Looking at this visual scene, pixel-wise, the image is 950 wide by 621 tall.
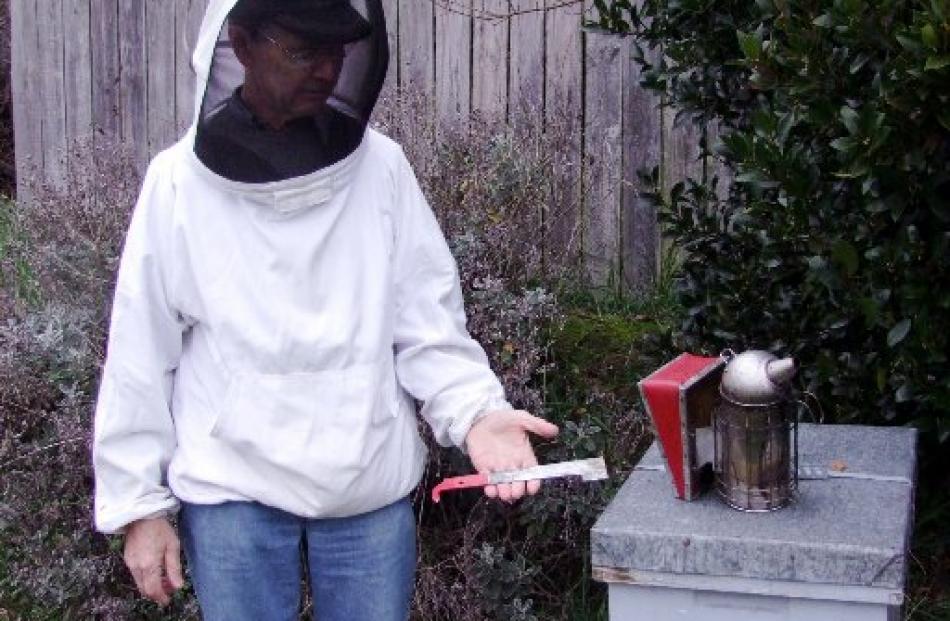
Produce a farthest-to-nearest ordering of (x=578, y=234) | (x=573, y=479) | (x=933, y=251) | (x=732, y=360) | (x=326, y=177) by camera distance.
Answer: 1. (x=578, y=234)
2. (x=573, y=479)
3. (x=933, y=251)
4. (x=732, y=360)
5. (x=326, y=177)

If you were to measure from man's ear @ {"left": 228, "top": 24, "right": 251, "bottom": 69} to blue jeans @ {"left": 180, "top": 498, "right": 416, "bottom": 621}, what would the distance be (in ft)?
2.68

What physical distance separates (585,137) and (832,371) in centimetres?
229

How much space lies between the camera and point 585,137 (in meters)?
5.63

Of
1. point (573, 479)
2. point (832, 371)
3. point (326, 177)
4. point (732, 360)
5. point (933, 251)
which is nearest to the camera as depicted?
point (326, 177)

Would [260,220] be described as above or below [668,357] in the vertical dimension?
above

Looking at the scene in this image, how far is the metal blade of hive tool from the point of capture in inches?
92.9

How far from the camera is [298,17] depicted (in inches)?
96.3

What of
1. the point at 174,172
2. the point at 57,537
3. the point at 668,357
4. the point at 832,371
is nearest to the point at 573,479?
the point at 668,357

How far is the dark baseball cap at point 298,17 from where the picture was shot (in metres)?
2.44

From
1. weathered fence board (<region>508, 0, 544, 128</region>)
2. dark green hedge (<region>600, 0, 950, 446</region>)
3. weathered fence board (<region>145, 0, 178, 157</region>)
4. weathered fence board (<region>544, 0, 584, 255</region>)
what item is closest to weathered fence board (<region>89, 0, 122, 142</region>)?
weathered fence board (<region>145, 0, 178, 157</region>)

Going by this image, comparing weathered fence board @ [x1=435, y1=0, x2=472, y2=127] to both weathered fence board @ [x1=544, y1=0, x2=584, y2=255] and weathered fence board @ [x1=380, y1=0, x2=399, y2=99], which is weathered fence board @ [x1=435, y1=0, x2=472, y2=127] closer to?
weathered fence board @ [x1=380, y1=0, x2=399, y2=99]

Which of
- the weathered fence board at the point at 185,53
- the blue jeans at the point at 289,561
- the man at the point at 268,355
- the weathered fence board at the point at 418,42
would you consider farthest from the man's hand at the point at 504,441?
the weathered fence board at the point at 185,53

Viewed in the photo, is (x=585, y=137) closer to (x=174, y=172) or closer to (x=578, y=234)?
(x=578, y=234)

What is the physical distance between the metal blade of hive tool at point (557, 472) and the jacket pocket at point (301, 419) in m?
0.25
